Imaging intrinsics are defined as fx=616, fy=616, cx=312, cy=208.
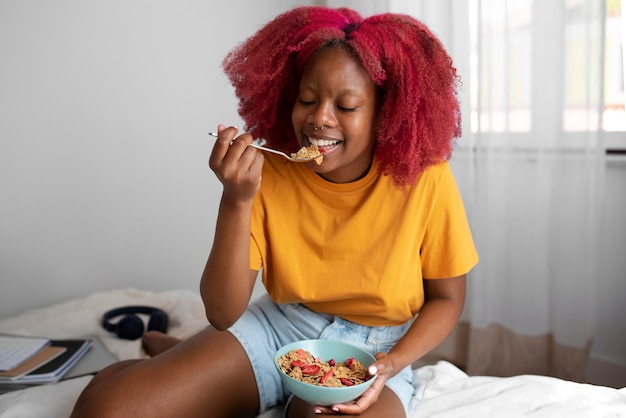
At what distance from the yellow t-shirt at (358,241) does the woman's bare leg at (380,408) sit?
0.17 m

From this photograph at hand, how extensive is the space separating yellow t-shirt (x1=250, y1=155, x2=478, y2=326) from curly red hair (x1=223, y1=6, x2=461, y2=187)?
0.06 m

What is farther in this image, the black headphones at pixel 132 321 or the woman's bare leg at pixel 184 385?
the black headphones at pixel 132 321

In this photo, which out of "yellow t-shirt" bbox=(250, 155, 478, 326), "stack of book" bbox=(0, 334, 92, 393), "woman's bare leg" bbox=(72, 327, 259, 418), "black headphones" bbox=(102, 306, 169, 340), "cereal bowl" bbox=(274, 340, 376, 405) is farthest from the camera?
"black headphones" bbox=(102, 306, 169, 340)

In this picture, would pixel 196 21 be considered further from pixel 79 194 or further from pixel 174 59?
pixel 79 194

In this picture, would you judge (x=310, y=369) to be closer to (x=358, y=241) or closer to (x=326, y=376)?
(x=326, y=376)

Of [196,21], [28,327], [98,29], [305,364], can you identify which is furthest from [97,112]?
[305,364]

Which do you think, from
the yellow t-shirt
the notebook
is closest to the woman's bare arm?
the yellow t-shirt

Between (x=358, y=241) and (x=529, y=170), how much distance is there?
94cm

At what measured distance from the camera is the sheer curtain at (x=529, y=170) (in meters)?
1.76

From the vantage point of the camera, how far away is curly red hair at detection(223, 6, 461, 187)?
1139 mm

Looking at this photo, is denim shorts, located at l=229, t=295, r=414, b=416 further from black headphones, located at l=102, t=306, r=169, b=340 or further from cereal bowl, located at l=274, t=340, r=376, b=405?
black headphones, located at l=102, t=306, r=169, b=340

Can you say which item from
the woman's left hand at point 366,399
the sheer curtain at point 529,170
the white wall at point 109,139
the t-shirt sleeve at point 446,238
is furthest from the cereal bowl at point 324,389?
the white wall at point 109,139

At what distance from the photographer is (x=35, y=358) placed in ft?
4.86

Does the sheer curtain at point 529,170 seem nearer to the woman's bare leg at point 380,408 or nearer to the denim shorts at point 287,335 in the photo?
the denim shorts at point 287,335
